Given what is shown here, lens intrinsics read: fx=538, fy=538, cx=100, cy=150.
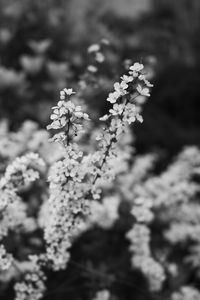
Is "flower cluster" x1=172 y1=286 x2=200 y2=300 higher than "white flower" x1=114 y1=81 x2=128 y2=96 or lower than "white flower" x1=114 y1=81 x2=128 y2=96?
lower

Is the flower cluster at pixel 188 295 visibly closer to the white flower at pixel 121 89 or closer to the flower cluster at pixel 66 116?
the flower cluster at pixel 66 116

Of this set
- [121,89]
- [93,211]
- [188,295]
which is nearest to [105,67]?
[93,211]

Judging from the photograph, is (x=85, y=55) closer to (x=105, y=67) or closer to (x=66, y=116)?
(x=105, y=67)

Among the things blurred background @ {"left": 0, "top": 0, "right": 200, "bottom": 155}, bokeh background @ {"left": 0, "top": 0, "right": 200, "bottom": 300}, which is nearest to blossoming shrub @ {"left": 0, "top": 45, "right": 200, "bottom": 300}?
bokeh background @ {"left": 0, "top": 0, "right": 200, "bottom": 300}

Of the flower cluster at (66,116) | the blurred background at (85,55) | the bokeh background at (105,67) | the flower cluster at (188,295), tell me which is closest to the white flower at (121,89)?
the flower cluster at (66,116)

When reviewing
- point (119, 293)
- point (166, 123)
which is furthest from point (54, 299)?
point (166, 123)

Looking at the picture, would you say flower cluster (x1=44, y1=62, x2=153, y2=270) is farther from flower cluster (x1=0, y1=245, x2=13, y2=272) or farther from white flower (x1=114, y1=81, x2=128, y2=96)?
flower cluster (x1=0, y1=245, x2=13, y2=272)
